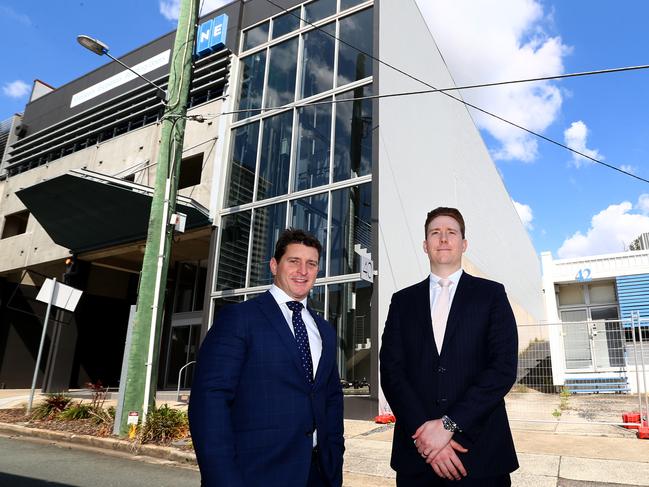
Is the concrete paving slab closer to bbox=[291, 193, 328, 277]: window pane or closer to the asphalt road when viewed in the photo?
the asphalt road

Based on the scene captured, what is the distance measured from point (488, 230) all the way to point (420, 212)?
33.1 feet

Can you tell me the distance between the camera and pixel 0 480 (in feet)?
16.5

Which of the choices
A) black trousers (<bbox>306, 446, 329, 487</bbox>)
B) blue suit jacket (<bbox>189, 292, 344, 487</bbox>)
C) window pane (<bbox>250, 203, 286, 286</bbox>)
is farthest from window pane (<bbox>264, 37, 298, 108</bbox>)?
black trousers (<bbox>306, 446, 329, 487</bbox>)

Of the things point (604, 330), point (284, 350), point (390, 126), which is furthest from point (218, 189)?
point (284, 350)

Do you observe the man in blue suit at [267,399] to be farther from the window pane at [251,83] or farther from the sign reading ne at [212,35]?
the sign reading ne at [212,35]

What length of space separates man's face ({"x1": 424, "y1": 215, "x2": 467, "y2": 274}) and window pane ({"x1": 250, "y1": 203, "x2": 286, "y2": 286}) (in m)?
10.3

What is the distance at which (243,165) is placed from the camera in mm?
14383

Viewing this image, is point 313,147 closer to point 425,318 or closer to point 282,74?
point 282,74

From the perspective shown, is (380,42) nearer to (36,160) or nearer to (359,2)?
(359,2)

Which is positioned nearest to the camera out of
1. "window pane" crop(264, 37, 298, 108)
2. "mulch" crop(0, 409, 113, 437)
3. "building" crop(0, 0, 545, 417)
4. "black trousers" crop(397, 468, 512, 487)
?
"black trousers" crop(397, 468, 512, 487)

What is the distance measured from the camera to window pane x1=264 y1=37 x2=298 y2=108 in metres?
14.0

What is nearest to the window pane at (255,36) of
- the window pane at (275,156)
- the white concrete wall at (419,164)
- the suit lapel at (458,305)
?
the window pane at (275,156)

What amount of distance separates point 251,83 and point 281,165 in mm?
3611

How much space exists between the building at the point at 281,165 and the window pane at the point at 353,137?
1.5 inches
